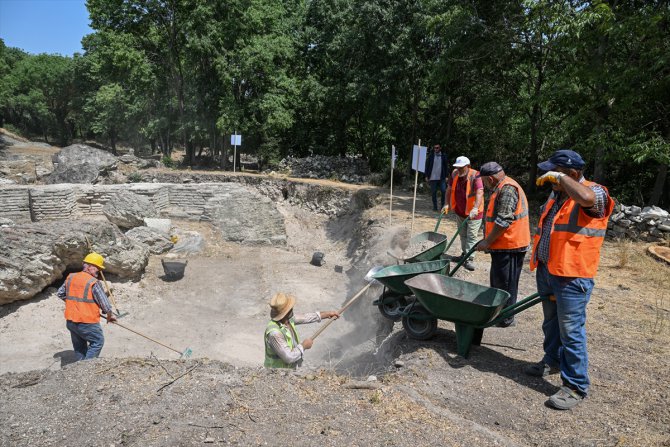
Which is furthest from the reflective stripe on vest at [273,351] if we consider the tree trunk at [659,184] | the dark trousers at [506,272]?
the tree trunk at [659,184]

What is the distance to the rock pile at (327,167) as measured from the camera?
20.5 meters

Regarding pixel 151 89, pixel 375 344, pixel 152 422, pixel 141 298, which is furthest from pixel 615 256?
pixel 151 89

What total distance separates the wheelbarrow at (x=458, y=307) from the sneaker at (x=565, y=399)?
27.9 inches

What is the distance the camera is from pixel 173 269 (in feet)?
33.0

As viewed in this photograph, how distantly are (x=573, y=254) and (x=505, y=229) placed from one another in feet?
3.11

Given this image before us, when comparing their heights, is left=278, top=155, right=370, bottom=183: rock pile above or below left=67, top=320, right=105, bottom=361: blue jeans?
above

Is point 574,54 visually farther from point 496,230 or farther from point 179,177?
point 179,177

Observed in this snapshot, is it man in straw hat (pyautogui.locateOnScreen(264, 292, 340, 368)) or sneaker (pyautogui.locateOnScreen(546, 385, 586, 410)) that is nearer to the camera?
sneaker (pyautogui.locateOnScreen(546, 385, 586, 410))

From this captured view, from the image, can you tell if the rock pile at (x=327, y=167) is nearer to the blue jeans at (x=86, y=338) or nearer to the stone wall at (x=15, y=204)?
the stone wall at (x=15, y=204)

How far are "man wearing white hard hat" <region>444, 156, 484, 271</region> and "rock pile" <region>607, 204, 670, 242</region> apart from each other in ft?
15.4

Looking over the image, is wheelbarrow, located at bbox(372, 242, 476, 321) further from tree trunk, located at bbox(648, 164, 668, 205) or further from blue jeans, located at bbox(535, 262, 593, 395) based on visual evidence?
tree trunk, located at bbox(648, 164, 668, 205)

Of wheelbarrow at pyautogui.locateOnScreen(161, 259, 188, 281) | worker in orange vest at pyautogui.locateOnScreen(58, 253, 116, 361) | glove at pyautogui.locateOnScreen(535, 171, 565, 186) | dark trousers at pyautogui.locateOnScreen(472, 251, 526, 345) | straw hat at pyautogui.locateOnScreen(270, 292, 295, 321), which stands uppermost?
glove at pyautogui.locateOnScreen(535, 171, 565, 186)

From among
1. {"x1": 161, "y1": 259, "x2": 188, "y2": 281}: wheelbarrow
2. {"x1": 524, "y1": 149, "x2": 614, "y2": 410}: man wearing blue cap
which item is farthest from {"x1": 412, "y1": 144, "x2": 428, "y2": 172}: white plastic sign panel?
{"x1": 524, "y1": 149, "x2": 614, "y2": 410}: man wearing blue cap

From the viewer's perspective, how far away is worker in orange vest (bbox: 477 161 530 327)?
4.30 meters
